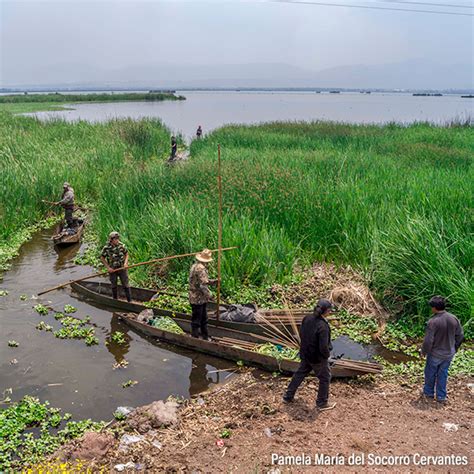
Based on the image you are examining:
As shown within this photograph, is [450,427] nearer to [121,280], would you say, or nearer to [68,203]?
[121,280]

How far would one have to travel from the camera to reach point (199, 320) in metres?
8.15

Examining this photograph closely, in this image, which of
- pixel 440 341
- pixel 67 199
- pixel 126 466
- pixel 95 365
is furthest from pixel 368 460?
pixel 67 199

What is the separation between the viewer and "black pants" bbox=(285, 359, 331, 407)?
5.91 metres

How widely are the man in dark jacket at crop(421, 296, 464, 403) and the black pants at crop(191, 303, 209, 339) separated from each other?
3.70 metres

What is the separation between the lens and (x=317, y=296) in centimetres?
968

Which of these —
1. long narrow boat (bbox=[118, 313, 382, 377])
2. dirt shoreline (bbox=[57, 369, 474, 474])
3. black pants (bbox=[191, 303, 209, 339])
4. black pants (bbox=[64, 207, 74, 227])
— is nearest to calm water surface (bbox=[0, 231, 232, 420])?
long narrow boat (bbox=[118, 313, 382, 377])

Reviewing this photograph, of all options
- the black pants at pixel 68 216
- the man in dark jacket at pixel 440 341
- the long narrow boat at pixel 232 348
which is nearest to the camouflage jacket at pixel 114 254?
the long narrow boat at pixel 232 348

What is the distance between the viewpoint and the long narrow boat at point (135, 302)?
27.1 ft

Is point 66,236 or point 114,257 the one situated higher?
point 114,257

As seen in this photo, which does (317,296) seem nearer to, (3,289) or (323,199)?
(323,199)

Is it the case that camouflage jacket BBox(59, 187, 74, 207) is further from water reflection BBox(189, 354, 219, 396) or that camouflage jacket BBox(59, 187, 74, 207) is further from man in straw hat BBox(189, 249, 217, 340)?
water reflection BBox(189, 354, 219, 396)

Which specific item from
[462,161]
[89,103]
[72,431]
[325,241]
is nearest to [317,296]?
[325,241]

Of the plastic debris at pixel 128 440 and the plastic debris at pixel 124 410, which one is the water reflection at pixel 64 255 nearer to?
the plastic debris at pixel 124 410

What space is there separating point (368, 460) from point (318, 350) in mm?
1359
